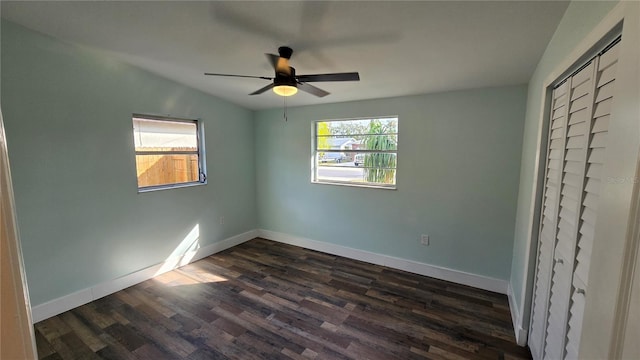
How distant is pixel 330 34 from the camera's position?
6.31 feet

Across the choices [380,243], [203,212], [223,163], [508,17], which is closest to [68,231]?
[203,212]

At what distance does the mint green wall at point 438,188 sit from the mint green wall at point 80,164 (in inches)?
72.1

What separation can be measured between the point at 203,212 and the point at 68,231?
4.75ft

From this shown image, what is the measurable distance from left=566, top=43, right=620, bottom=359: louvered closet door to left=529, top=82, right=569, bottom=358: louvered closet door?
394 millimetres

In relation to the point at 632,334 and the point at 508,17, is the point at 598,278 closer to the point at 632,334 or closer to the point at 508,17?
the point at 632,334

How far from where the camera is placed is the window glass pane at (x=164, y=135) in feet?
10.0

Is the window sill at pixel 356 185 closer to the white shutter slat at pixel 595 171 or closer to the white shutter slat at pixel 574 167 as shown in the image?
the white shutter slat at pixel 574 167

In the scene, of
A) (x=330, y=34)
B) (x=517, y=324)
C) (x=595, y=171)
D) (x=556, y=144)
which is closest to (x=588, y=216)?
(x=595, y=171)

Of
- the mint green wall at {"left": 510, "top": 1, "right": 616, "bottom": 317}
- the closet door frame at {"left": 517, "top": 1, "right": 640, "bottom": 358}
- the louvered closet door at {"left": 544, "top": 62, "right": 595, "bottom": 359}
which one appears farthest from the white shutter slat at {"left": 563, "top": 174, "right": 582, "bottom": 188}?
the closet door frame at {"left": 517, "top": 1, "right": 640, "bottom": 358}

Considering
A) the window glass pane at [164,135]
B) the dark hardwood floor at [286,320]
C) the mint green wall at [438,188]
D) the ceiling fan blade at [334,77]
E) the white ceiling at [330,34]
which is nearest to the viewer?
the white ceiling at [330,34]

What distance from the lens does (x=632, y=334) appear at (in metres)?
0.51

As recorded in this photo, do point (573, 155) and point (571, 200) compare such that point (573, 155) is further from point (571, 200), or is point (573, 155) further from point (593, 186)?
point (593, 186)

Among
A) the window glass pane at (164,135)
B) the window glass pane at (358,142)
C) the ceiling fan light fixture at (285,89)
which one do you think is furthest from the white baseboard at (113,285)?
the ceiling fan light fixture at (285,89)

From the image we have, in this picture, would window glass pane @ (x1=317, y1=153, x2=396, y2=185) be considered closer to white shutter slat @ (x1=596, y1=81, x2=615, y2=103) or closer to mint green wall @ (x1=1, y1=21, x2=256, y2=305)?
mint green wall @ (x1=1, y1=21, x2=256, y2=305)
